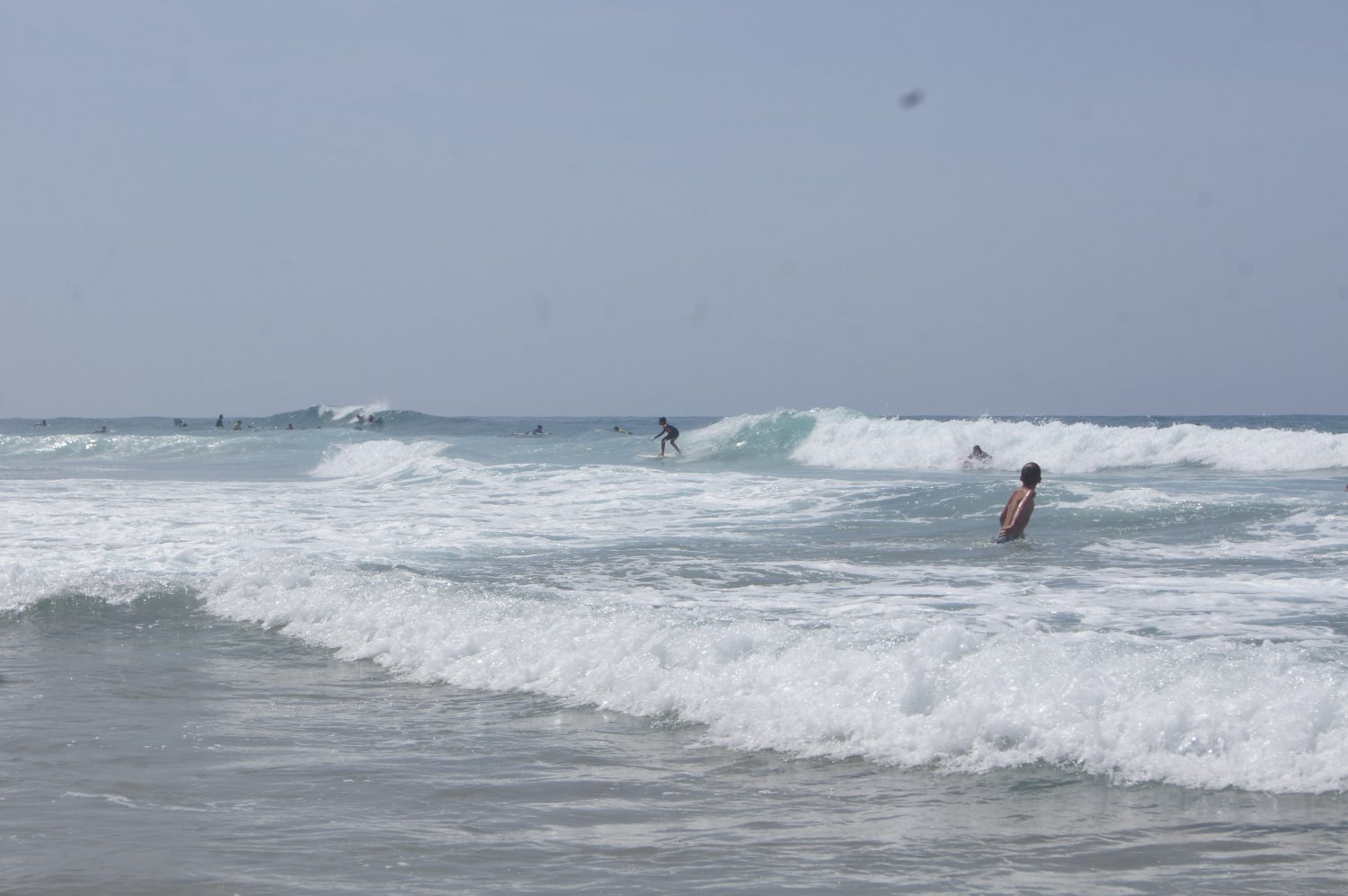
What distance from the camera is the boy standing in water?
12984 mm

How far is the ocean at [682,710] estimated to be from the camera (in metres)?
4.27

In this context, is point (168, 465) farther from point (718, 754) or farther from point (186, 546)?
point (718, 754)

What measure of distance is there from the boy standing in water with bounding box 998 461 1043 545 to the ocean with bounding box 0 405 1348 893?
247mm

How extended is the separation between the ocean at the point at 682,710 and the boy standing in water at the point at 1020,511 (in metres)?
0.25

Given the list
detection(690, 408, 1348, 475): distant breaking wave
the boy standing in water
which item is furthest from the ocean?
detection(690, 408, 1348, 475): distant breaking wave

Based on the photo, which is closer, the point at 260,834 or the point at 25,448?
the point at 260,834

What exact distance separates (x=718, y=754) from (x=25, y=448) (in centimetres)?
4971

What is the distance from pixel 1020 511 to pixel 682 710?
24.4 ft

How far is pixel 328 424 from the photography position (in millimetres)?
87375

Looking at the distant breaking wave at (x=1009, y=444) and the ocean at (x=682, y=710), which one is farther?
the distant breaking wave at (x=1009, y=444)

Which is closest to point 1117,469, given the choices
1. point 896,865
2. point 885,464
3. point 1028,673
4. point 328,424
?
point 885,464

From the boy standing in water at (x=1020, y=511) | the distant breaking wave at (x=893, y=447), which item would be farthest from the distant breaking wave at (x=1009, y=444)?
the boy standing in water at (x=1020, y=511)

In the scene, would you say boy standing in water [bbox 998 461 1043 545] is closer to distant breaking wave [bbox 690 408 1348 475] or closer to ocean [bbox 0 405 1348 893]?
ocean [bbox 0 405 1348 893]

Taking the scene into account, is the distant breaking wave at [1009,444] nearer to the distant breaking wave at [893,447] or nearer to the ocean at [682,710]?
the distant breaking wave at [893,447]
